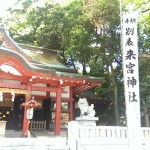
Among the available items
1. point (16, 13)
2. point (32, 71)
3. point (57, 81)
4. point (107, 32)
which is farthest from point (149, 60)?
point (16, 13)

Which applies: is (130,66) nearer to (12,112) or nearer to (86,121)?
(86,121)

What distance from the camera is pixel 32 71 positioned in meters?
13.2

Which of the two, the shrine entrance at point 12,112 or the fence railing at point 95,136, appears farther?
the shrine entrance at point 12,112

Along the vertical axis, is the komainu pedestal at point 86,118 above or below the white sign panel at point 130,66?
below

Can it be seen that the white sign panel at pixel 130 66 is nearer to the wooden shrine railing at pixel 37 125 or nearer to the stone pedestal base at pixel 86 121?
the stone pedestal base at pixel 86 121

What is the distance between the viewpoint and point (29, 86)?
45.6 ft

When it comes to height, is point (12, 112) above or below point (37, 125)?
above

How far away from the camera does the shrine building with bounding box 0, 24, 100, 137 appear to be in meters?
13.1

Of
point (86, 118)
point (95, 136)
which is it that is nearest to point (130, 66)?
point (95, 136)

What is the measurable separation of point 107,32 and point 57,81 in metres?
5.46

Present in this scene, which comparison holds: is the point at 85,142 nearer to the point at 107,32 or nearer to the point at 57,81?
the point at 57,81

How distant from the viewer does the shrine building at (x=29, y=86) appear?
13.1 metres

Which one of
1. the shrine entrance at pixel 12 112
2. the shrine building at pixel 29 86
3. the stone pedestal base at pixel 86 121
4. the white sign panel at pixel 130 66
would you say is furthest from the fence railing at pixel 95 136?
the shrine entrance at pixel 12 112

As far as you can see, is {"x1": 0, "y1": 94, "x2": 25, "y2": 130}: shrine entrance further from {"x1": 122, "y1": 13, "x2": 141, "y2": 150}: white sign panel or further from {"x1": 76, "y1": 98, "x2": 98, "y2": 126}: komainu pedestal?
{"x1": 122, "y1": 13, "x2": 141, "y2": 150}: white sign panel
